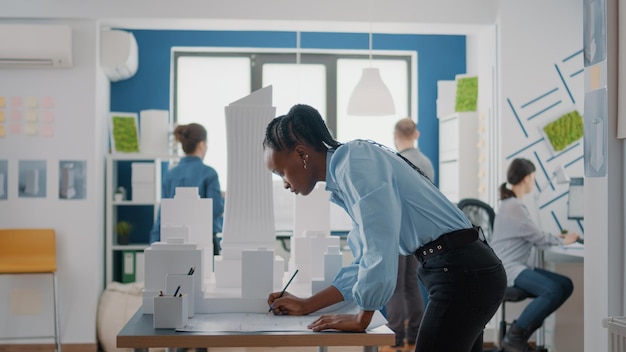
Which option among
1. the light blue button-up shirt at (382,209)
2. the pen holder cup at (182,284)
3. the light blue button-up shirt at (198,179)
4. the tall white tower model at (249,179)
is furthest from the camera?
the light blue button-up shirt at (198,179)

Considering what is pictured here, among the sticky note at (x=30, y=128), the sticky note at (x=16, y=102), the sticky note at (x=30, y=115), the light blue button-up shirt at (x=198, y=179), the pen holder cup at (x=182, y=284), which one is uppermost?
the sticky note at (x=16, y=102)

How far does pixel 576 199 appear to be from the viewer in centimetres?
541

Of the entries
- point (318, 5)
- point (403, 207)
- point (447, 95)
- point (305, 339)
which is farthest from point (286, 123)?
point (447, 95)

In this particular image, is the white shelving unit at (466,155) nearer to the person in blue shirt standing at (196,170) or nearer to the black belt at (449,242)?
the person in blue shirt standing at (196,170)

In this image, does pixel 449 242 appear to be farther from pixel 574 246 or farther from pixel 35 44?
pixel 35 44

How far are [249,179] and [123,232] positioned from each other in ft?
10.7

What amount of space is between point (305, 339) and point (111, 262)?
13.0 ft

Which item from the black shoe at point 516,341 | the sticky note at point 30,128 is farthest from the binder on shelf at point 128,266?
the black shoe at point 516,341

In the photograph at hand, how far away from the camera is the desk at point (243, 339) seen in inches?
80.1

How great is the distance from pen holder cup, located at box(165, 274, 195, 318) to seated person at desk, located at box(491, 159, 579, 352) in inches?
117

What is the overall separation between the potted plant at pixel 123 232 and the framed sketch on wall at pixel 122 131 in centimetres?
56

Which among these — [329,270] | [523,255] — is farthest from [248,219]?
[523,255]

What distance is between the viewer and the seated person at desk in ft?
15.6

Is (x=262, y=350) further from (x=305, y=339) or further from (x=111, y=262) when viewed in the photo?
(x=305, y=339)
